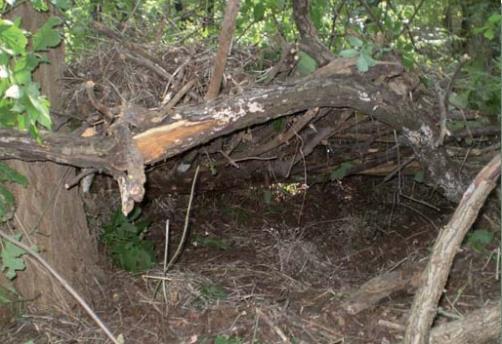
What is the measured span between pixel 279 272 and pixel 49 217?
162 cm

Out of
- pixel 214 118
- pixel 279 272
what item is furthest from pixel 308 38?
pixel 279 272

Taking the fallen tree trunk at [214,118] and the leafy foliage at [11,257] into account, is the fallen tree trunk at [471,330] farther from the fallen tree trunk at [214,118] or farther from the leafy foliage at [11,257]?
the leafy foliage at [11,257]

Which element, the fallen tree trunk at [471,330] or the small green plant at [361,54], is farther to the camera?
the small green plant at [361,54]

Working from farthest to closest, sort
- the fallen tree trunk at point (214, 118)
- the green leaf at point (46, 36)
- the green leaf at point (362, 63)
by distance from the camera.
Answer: the green leaf at point (362, 63) < the fallen tree trunk at point (214, 118) < the green leaf at point (46, 36)

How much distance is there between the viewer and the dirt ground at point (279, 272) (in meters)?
3.29

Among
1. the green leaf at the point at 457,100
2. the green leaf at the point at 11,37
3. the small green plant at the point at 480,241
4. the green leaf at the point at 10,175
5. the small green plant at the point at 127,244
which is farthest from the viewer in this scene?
the small green plant at the point at 127,244

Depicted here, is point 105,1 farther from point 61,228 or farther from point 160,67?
point 61,228

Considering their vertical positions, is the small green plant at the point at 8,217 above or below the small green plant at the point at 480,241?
above

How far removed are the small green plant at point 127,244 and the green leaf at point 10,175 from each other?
3.41 ft

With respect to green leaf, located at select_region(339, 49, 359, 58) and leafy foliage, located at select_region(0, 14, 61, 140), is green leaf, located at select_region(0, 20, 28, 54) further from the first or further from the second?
green leaf, located at select_region(339, 49, 359, 58)

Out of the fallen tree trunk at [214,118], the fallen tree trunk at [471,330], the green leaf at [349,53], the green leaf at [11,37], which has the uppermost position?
the green leaf at [11,37]

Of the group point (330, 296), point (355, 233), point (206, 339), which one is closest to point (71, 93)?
point (206, 339)

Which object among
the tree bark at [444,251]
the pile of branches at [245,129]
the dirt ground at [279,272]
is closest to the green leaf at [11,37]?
the pile of branches at [245,129]

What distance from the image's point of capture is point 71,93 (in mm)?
3500
